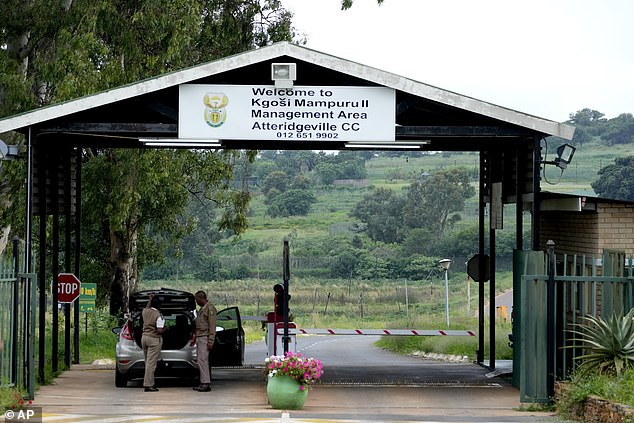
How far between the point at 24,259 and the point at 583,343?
835cm

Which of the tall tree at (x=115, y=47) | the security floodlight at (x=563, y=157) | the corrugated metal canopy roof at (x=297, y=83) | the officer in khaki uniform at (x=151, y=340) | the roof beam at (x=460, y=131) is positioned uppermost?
the tall tree at (x=115, y=47)

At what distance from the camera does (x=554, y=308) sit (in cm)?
1756

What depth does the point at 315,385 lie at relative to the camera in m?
20.7

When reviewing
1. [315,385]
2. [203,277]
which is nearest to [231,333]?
[315,385]

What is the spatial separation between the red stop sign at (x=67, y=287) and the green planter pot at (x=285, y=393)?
7.29 metres

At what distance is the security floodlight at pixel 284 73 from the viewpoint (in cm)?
1844

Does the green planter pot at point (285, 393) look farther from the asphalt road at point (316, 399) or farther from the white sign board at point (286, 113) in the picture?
the white sign board at point (286, 113)

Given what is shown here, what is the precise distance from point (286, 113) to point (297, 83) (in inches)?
25.9

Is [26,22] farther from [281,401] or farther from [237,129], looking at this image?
[281,401]

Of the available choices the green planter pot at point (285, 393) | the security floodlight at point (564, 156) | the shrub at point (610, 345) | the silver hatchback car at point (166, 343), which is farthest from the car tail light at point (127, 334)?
the security floodlight at point (564, 156)

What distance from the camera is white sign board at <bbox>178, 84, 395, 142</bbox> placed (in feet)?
61.4

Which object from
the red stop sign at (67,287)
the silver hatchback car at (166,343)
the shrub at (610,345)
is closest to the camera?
the shrub at (610,345)

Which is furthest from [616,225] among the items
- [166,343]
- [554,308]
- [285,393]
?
[166,343]

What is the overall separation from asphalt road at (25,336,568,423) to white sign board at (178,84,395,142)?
4.02 meters
